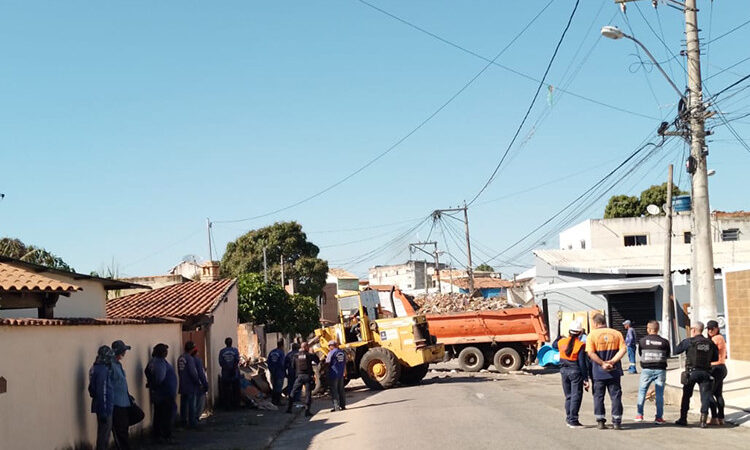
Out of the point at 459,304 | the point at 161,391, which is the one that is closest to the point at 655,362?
the point at 161,391

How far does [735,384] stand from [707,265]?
2.69m

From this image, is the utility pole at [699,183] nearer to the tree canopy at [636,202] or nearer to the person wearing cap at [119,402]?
the person wearing cap at [119,402]

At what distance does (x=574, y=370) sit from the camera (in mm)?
12523

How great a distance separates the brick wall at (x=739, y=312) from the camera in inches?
890

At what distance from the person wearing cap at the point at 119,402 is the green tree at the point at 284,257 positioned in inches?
2059

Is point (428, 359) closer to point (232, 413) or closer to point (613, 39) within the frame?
point (232, 413)

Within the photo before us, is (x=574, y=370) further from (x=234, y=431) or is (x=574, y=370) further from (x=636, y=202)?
(x=636, y=202)

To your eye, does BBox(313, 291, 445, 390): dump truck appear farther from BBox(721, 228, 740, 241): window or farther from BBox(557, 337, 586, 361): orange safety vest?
BBox(721, 228, 740, 241): window

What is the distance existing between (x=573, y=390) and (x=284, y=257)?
54.7 m

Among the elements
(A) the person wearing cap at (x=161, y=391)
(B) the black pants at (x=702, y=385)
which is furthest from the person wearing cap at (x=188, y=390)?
(B) the black pants at (x=702, y=385)

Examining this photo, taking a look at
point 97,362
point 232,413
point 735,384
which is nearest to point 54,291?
point 97,362

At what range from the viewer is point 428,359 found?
2370cm

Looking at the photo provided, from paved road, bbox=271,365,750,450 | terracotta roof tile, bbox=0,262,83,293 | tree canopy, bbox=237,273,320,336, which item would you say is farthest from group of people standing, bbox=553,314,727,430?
tree canopy, bbox=237,273,320,336

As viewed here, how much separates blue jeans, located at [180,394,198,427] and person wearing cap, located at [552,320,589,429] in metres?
7.24
